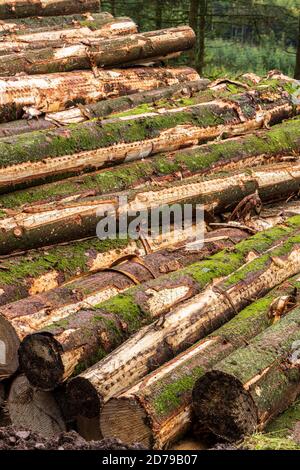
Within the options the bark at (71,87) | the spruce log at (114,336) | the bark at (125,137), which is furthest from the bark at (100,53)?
the spruce log at (114,336)

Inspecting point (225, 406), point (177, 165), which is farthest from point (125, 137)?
point (225, 406)

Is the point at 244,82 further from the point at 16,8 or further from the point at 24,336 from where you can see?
the point at 24,336

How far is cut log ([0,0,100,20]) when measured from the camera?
13055 millimetres

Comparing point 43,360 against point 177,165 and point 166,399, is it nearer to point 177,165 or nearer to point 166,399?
point 166,399

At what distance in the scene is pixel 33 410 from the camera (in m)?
6.69

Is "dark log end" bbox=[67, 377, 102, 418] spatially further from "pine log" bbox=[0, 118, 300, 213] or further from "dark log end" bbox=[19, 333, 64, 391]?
"pine log" bbox=[0, 118, 300, 213]

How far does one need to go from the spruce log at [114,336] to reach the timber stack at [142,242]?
1 centimetres

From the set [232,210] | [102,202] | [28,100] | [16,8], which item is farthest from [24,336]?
[16,8]

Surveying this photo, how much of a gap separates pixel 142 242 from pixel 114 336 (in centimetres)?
201

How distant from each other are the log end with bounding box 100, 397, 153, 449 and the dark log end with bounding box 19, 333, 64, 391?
48cm

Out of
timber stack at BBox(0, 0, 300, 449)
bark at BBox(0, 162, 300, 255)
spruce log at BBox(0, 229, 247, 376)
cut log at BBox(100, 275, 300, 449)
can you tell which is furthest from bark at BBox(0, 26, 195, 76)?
cut log at BBox(100, 275, 300, 449)

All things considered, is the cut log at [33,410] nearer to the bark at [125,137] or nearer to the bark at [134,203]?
the bark at [134,203]

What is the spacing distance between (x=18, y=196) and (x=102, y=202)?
2.94ft

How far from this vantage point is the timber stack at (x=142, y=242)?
20.1 ft
